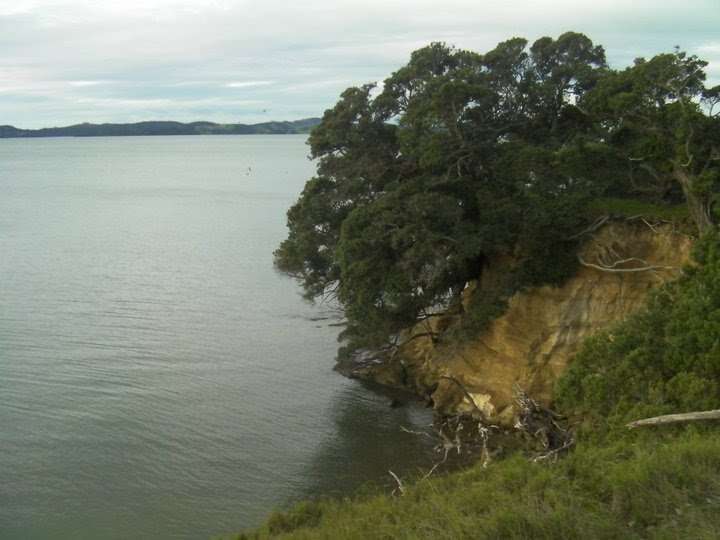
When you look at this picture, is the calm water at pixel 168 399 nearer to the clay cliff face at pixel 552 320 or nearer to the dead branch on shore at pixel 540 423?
the clay cliff face at pixel 552 320

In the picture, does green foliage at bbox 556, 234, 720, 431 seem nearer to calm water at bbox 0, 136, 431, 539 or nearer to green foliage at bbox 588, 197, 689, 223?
green foliage at bbox 588, 197, 689, 223

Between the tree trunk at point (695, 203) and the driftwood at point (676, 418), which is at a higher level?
the tree trunk at point (695, 203)

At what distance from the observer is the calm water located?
57.9 feet

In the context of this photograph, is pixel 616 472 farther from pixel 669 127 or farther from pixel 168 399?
pixel 168 399

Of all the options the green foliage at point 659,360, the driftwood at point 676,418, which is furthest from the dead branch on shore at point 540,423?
the driftwood at point 676,418

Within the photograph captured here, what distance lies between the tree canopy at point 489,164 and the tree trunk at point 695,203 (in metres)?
0.04

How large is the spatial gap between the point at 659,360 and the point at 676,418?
7.85 ft

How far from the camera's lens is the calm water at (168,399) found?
17.6 metres

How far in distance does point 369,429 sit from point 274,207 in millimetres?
45795

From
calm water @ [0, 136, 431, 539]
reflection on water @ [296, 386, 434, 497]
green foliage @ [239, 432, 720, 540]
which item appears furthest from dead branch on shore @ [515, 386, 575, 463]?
green foliage @ [239, 432, 720, 540]

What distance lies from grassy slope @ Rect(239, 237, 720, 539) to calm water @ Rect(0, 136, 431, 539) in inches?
169

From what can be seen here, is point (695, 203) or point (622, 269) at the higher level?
point (695, 203)

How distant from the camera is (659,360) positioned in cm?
1348

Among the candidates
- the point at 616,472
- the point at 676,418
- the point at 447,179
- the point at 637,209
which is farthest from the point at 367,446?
the point at 616,472
